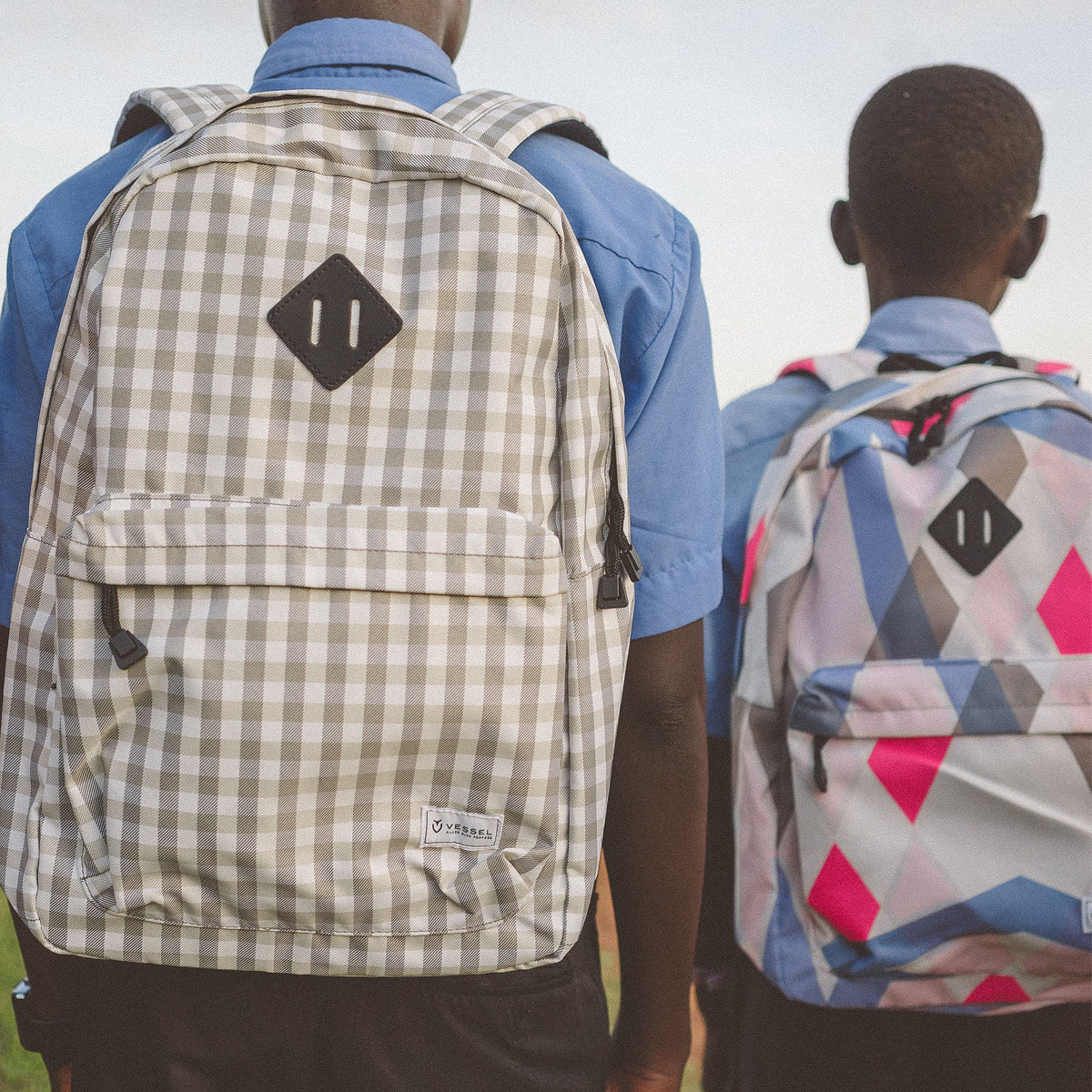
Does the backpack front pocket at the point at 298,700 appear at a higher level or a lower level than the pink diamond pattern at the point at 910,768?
higher

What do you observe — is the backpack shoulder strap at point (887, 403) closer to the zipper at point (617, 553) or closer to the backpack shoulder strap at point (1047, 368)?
the backpack shoulder strap at point (1047, 368)

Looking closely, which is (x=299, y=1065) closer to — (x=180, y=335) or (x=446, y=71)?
(x=180, y=335)

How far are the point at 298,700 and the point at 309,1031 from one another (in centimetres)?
39

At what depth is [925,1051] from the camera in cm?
172

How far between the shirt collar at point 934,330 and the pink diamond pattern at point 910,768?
27.0 inches

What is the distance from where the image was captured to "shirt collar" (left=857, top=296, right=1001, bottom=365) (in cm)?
192

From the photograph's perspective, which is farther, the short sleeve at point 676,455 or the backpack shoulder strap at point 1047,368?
the backpack shoulder strap at point 1047,368

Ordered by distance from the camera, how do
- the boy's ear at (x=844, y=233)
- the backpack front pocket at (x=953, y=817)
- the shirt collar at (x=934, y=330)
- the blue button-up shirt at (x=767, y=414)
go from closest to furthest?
the backpack front pocket at (x=953, y=817), the blue button-up shirt at (x=767, y=414), the shirt collar at (x=934, y=330), the boy's ear at (x=844, y=233)

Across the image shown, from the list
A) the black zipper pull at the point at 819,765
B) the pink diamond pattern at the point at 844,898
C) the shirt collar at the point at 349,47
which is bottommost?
the pink diamond pattern at the point at 844,898

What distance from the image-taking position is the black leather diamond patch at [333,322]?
1.05 metres

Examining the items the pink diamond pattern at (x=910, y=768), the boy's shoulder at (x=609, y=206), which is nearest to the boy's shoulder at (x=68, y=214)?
the boy's shoulder at (x=609, y=206)

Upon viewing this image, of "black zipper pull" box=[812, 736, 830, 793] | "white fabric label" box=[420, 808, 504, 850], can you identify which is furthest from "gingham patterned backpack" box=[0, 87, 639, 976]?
"black zipper pull" box=[812, 736, 830, 793]

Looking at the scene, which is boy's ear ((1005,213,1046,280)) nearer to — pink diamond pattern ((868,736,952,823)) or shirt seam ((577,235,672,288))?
pink diamond pattern ((868,736,952,823))

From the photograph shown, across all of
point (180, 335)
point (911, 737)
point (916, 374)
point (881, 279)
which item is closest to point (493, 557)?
point (180, 335)
